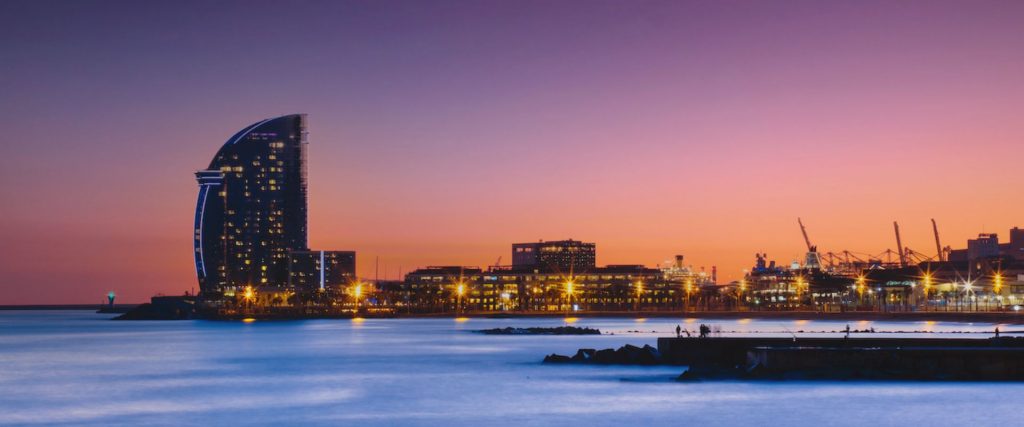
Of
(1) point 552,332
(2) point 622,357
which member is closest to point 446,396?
(2) point 622,357

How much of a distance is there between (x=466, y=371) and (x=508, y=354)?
14.8 meters

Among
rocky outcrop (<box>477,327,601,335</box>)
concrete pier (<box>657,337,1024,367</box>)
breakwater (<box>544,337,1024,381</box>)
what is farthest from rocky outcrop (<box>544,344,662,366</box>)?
rocky outcrop (<box>477,327,601,335</box>)

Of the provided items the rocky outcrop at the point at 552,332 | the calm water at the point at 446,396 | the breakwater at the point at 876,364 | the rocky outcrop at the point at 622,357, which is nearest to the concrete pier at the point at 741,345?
the rocky outcrop at the point at 622,357

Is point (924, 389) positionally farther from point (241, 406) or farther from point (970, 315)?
point (970, 315)

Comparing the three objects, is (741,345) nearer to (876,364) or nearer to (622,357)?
(876,364)

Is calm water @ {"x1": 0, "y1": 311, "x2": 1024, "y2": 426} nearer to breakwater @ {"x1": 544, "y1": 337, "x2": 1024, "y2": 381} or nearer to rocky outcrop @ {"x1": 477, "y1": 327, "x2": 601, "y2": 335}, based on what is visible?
breakwater @ {"x1": 544, "y1": 337, "x2": 1024, "y2": 381}

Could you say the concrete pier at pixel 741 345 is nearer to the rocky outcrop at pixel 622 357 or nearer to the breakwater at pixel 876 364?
the rocky outcrop at pixel 622 357

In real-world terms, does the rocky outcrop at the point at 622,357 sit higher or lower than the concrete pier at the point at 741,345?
lower

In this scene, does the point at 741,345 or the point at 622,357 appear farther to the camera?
the point at 622,357

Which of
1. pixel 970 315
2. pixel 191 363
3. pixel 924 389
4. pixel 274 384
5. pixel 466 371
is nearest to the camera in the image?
pixel 924 389

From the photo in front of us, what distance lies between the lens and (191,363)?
74312mm

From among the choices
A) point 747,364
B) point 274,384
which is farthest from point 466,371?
point 747,364

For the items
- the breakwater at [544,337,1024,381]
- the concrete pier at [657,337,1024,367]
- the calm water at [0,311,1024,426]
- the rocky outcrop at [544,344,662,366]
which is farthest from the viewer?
the rocky outcrop at [544,344,662,366]

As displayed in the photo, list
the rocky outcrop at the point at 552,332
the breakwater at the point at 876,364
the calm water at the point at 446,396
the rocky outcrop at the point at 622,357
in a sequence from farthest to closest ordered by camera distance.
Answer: the rocky outcrop at the point at 552,332 → the rocky outcrop at the point at 622,357 → the breakwater at the point at 876,364 → the calm water at the point at 446,396
